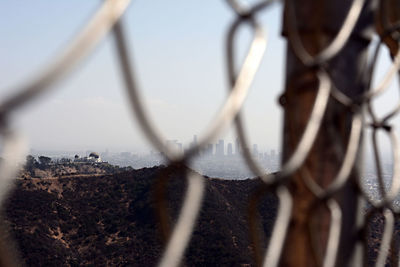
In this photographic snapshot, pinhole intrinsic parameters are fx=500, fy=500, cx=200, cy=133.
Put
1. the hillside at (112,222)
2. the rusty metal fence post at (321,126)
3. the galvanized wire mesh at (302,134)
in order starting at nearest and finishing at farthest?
1. the galvanized wire mesh at (302,134)
2. the rusty metal fence post at (321,126)
3. the hillside at (112,222)

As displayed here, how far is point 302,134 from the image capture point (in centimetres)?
64

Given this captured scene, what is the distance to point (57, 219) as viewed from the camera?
15.2m

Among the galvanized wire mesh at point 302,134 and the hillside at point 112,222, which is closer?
the galvanized wire mesh at point 302,134

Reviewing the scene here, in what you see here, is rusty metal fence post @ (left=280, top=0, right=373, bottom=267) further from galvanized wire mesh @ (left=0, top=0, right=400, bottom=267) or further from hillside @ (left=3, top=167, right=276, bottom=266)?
hillside @ (left=3, top=167, right=276, bottom=266)

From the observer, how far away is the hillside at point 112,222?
11508 millimetres

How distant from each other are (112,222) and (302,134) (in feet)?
49.4

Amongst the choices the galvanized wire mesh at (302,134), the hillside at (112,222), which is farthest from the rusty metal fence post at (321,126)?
the hillside at (112,222)

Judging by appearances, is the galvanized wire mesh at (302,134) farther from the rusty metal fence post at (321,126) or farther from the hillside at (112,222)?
the hillside at (112,222)

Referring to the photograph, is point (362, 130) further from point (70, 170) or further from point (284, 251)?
point (70, 170)

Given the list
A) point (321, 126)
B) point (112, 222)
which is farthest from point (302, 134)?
point (112, 222)

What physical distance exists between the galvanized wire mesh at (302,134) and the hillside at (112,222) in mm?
9287

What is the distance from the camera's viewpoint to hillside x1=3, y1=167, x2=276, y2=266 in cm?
1151

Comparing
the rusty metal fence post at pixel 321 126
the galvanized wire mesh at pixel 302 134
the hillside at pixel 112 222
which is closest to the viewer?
the galvanized wire mesh at pixel 302 134

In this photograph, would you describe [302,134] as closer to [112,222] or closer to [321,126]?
[321,126]
